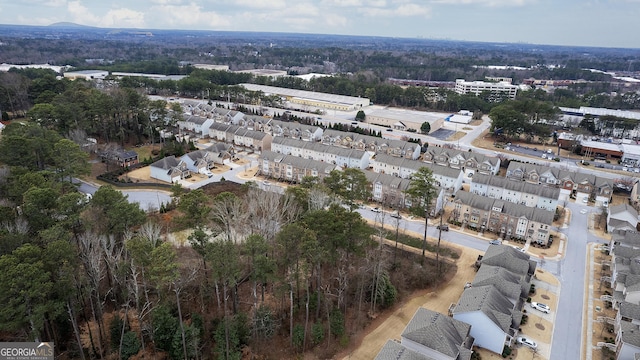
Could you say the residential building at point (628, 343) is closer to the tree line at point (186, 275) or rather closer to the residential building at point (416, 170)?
the tree line at point (186, 275)

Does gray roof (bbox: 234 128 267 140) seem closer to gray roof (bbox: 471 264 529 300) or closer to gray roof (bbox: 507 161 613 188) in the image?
gray roof (bbox: 507 161 613 188)

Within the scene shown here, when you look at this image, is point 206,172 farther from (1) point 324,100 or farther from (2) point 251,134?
(1) point 324,100

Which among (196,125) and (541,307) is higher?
(196,125)

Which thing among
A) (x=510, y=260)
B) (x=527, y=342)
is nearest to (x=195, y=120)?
(x=510, y=260)

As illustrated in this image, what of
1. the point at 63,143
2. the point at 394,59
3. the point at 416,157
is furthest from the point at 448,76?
the point at 63,143

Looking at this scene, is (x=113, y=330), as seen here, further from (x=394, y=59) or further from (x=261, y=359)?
(x=394, y=59)
